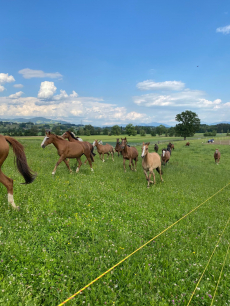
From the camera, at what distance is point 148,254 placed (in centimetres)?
519

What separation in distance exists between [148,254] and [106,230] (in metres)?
1.54

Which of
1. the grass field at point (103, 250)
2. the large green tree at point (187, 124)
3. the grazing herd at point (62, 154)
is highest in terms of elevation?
the large green tree at point (187, 124)

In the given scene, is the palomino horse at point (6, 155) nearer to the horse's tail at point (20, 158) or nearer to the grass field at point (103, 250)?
the horse's tail at point (20, 158)

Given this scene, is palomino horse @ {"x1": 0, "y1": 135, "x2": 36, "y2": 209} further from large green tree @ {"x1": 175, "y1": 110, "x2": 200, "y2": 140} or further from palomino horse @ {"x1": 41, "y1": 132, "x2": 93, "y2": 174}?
large green tree @ {"x1": 175, "y1": 110, "x2": 200, "y2": 140}

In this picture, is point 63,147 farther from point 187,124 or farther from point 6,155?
point 187,124

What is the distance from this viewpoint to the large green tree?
81000 mm

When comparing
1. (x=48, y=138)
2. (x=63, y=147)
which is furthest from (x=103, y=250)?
(x=48, y=138)

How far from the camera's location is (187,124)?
81.9m

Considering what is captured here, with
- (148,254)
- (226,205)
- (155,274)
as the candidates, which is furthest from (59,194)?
(226,205)

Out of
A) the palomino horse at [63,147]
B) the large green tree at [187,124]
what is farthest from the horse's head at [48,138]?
the large green tree at [187,124]

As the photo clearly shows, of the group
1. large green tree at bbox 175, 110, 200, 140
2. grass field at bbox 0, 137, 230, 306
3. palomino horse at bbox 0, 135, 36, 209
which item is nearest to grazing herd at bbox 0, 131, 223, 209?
palomino horse at bbox 0, 135, 36, 209

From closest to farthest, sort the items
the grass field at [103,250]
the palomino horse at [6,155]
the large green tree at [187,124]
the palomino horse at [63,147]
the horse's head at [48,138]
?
the grass field at [103,250] → the palomino horse at [6,155] → the horse's head at [48,138] → the palomino horse at [63,147] → the large green tree at [187,124]

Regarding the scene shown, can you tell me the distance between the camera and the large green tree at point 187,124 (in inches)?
3189

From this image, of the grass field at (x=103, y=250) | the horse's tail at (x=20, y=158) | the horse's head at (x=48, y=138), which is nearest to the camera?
the grass field at (x=103, y=250)
